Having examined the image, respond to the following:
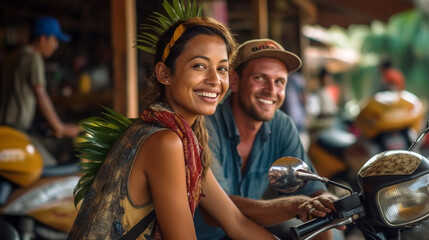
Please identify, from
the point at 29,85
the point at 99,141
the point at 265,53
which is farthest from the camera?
the point at 29,85

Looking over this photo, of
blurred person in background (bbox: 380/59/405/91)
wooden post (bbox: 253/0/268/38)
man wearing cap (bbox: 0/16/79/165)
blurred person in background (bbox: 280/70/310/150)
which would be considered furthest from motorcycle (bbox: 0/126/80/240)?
blurred person in background (bbox: 380/59/405/91)

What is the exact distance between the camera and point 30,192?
3561 mm

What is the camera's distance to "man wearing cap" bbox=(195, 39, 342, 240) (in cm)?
250

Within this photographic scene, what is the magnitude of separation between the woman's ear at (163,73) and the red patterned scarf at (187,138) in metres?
0.11

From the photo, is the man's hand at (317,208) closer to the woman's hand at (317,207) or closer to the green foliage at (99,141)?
the woman's hand at (317,207)

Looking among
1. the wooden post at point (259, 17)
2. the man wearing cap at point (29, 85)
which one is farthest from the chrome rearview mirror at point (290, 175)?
the wooden post at point (259, 17)

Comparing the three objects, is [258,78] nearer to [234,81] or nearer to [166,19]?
[234,81]

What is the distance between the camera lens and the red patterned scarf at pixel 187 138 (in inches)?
65.5

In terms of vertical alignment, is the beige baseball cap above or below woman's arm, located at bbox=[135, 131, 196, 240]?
above

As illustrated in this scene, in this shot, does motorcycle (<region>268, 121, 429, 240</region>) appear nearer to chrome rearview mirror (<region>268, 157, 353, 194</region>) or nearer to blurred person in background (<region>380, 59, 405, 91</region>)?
chrome rearview mirror (<region>268, 157, 353, 194</region>)

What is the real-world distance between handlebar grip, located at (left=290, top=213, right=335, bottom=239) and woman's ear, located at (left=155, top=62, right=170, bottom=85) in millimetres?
666

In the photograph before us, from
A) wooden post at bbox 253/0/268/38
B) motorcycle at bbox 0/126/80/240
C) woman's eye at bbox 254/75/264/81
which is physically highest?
wooden post at bbox 253/0/268/38

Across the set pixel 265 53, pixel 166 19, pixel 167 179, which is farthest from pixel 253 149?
pixel 167 179

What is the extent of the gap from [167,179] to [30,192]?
2.26m
